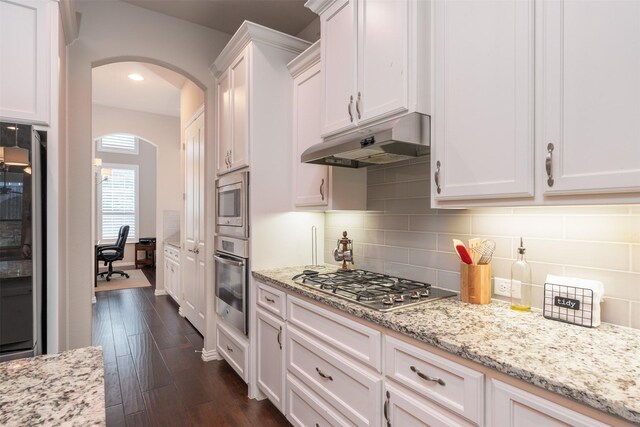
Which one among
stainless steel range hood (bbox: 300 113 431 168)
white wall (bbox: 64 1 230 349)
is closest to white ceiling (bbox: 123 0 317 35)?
white wall (bbox: 64 1 230 349)

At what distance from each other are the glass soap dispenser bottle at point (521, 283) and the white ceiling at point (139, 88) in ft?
13.6

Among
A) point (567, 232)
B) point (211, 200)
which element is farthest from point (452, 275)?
point (211, 200)

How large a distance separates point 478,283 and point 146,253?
8.32 m

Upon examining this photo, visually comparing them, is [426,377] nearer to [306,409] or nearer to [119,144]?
[306,409]

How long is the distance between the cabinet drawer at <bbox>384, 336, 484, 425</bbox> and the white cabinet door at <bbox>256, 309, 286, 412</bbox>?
2.98 feet

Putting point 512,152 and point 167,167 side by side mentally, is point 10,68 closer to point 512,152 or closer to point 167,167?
point 512,152

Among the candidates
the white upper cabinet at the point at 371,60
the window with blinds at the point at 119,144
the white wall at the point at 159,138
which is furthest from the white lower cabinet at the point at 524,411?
the window with blinds at the point at 119,144

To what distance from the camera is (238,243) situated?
2.54 m

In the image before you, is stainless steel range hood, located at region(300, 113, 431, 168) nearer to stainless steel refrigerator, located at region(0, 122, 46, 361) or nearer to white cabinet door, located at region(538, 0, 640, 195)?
white cabinet door, located at region(538, 0, 640, 195)

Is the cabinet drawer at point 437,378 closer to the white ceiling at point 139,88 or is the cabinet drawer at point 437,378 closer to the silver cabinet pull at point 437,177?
the silver cabinet pull at point 437,177

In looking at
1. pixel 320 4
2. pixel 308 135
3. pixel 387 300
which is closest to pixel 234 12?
pixel 320 4

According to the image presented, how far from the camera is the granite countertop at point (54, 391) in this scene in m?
0.66

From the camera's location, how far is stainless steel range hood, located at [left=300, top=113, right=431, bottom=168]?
1.48 metres

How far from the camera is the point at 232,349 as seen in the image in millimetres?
2760
